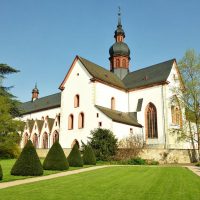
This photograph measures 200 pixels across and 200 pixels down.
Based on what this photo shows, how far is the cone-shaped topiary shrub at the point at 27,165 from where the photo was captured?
53.1 feet

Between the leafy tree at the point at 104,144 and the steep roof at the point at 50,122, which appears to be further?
the steep roof at the point at 50,122

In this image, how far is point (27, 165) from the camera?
16328mm

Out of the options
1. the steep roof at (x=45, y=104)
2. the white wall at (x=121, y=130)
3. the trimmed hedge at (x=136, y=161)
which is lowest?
the trimmed hedge at (x=136, y=161)

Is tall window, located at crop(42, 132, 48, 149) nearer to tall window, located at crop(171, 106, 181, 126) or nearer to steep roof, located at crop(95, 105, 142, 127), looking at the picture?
steep roof, located at crop(95, 105, 142, 127)

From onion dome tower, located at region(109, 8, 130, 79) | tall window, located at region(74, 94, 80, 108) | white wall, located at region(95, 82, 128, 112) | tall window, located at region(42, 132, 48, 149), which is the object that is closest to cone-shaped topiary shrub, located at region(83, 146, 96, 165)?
white wall, located at region(95, 82, 128, 112)

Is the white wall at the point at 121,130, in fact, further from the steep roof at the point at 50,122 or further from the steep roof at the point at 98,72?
the steep roof at the point at 50,122

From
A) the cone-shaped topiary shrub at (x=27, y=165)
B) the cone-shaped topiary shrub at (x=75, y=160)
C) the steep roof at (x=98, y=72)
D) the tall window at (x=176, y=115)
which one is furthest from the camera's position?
the steep roof at (x=98, y=72)

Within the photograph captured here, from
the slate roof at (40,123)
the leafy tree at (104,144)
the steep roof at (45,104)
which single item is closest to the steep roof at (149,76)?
the leafy tree at (104,144)

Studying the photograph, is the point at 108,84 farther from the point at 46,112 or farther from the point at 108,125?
the point at 46,112

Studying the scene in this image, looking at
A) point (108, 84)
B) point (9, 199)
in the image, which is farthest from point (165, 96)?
point (9, 199)

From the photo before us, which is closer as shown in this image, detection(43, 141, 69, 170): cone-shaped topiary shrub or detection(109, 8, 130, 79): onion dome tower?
detection(43, 141, 69, 170): cone-shaped topiary shrub

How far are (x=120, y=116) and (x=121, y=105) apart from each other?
411cm

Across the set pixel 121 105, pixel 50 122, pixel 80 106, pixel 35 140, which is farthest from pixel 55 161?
pixel 35 140

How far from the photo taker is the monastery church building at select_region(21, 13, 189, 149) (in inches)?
1459
